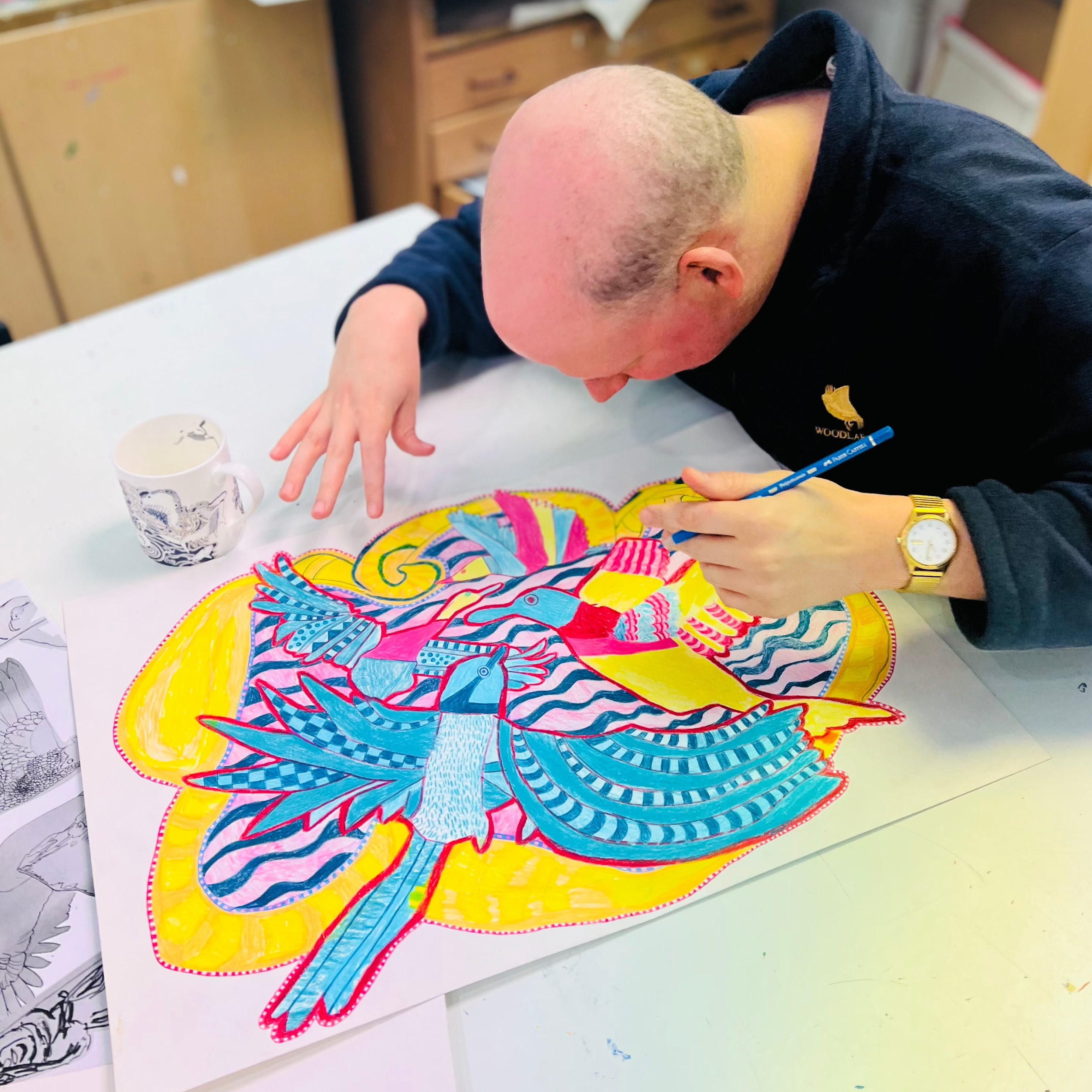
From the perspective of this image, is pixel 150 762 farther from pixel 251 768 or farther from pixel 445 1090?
pixel 445 1090

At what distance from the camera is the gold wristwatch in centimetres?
68

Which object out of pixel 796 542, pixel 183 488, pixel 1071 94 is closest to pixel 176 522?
pixel 183 488

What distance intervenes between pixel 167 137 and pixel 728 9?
1339 millimetres

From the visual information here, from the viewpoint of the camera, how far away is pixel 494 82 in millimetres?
2055

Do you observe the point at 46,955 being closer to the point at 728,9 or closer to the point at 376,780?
the point at 376,780

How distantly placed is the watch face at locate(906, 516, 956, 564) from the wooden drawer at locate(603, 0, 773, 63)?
1.81 metres

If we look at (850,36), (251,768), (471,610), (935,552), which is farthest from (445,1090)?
(850,36)

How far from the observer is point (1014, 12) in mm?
1990

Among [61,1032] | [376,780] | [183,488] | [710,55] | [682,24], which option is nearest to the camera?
[61,1032]

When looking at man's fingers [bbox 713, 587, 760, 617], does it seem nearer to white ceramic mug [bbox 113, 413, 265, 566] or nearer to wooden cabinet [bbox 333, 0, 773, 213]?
white ceramic mug [bbox 113, 413, 265, 566]

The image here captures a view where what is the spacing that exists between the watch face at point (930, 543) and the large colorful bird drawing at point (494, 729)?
9 centimetres

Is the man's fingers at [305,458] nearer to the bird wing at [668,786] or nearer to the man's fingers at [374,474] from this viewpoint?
the man's fingers at [374,474]

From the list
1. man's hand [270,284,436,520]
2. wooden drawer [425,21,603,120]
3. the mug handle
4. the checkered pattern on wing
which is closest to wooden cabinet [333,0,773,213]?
wooden drawer [425,21,603,120]

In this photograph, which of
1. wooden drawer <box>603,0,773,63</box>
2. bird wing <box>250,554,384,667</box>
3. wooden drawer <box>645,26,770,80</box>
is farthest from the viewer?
wooden drawer <box>645,26,770,80</box>
